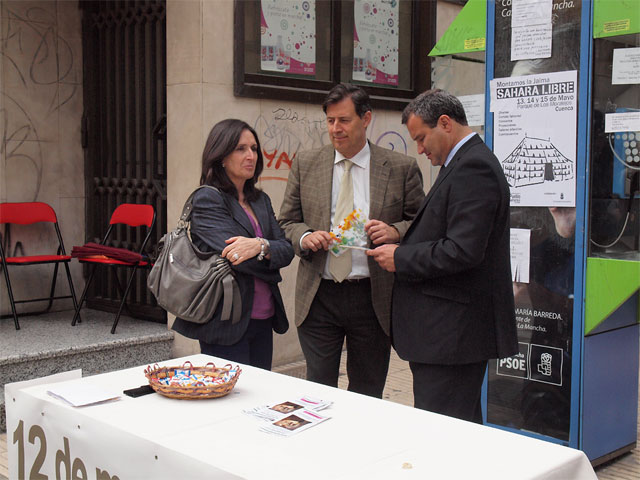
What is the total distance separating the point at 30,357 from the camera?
5.17m

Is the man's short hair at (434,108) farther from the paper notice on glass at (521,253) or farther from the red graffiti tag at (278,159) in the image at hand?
the red graffiti tag at (278,159)

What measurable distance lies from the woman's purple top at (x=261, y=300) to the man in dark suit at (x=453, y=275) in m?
0.77

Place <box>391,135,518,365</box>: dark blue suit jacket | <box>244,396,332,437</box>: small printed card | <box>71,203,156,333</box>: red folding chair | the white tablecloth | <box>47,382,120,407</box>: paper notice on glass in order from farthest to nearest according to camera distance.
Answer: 1. <box>71,203,156,333</box>: red folding chair
2. <box>391,135,518,365</box>: dark blue suit jacket
3. <box>47,382,120,407</box>: paper notice on glass
4. <box>244,396,332,437</box>: small printed card
5. the white tablecloth

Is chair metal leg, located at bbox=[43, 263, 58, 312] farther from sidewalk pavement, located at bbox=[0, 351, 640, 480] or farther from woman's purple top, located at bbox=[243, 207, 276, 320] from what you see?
woman's purple top, located at bbox=[243, 207, 276, 320]

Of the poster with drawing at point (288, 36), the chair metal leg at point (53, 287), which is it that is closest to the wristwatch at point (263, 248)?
the poster with drawing at point (288, 36)

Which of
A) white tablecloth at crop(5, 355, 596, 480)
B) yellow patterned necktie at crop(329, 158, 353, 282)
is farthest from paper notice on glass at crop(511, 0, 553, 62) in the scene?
white tablecloth at crop(5, 355, 596, 480)

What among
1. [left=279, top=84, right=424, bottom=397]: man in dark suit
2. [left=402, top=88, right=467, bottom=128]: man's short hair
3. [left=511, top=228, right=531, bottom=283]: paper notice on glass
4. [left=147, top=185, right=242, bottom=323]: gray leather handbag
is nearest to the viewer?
[left=402, top=88, right=467, bottom=128]: man's short hair

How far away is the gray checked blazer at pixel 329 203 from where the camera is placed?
11.8ft

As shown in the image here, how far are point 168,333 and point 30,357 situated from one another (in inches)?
45.7

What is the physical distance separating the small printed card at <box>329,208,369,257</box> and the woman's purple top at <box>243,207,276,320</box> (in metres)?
0.37

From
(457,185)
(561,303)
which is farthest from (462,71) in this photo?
(457,185)

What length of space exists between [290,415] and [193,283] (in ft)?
3.80

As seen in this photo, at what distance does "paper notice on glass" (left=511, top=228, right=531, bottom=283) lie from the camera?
4523mm

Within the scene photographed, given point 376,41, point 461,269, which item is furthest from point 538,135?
point 376,41
